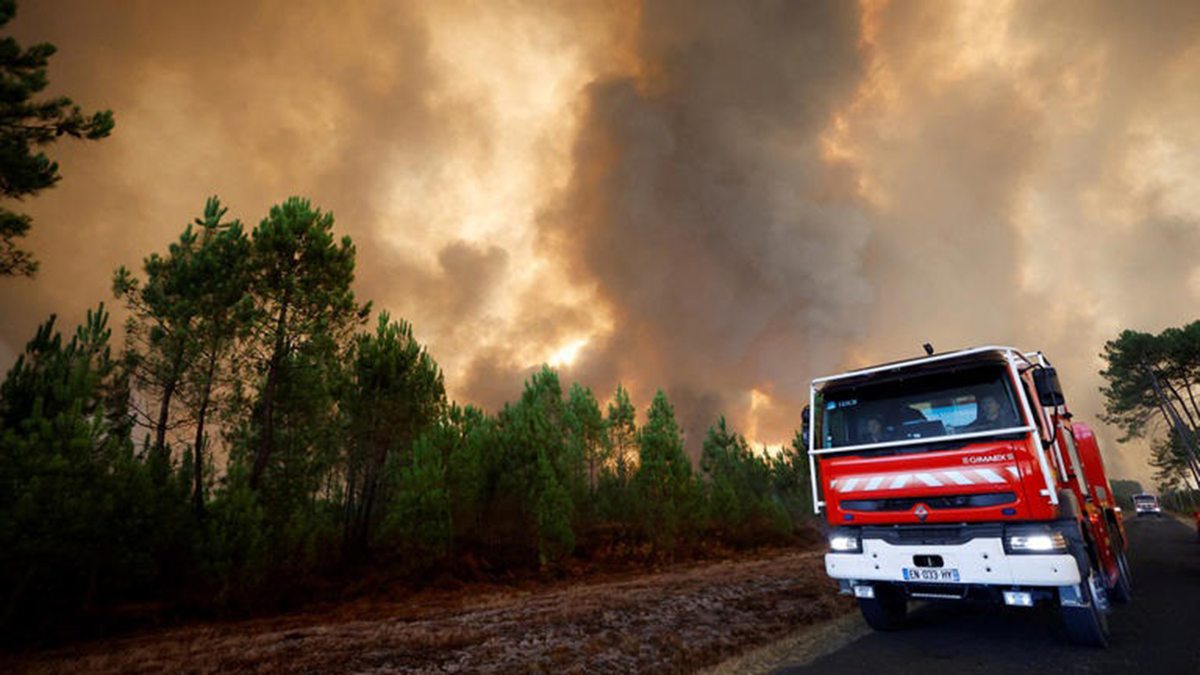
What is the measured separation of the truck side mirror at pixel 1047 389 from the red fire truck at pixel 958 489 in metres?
0.01

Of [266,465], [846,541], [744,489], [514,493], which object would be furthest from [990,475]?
[744,489]

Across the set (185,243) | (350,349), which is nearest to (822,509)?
(350,349)

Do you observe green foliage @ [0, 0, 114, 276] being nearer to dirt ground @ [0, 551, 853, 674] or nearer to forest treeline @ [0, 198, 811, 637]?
forest treeline @ [0, 198, 811, 637]

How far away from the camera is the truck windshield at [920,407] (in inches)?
243

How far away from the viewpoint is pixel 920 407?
670 cm

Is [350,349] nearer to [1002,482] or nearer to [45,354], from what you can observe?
[45,354]

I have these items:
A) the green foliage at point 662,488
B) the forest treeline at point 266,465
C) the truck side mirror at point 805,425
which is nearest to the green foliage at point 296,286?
the forest treeline at point 266,465

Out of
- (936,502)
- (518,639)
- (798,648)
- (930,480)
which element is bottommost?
(798,648)

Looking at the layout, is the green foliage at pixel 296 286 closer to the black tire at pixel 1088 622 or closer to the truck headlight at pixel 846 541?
the truck headlight at pixel 846 541

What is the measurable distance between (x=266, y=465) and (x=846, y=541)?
21.8 metres

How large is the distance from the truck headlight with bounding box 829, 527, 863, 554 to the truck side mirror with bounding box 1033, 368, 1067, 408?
269 centimetres

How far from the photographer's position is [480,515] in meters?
20.2

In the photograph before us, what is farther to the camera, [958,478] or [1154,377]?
[1154,377]

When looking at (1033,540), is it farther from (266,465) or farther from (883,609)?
(266,465)
